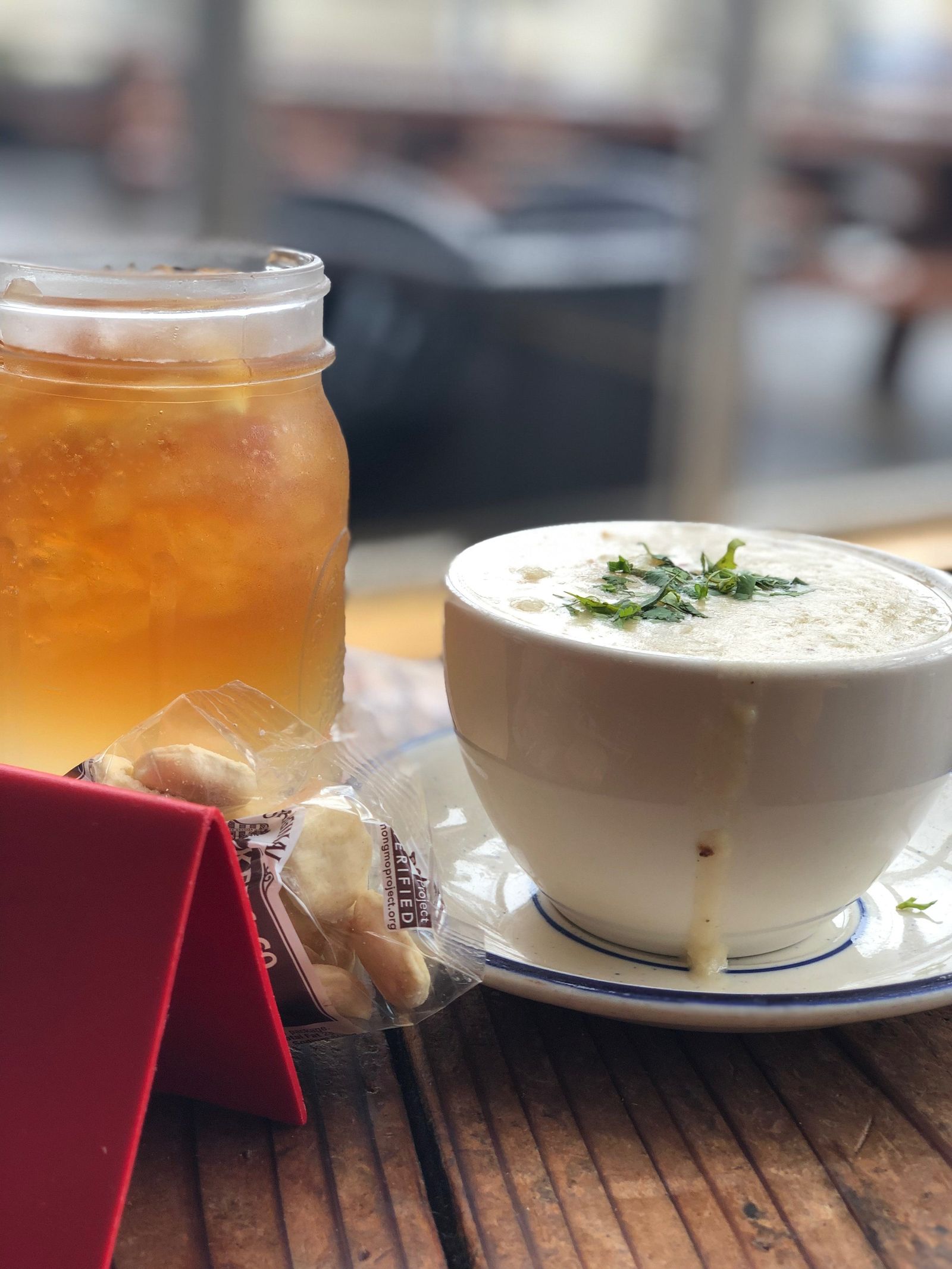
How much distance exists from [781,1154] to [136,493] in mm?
439

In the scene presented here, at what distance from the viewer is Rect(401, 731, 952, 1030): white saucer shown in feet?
1.92

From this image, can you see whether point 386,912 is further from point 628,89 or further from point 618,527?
point 628,89

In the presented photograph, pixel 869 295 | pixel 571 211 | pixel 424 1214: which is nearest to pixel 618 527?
pixel 424 1214

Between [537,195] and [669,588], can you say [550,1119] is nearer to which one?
[669,588]

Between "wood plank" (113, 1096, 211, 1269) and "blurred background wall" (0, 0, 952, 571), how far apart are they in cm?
213

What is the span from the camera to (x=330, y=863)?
0.60 m

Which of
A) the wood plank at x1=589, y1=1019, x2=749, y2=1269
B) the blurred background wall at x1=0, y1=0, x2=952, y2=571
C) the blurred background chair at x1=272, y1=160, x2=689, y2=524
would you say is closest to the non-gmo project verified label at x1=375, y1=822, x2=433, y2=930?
the wood plank at x1=589, y1=1019, x2=749, y2=1269

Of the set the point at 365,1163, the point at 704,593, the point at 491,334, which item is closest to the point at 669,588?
the point at 704,593

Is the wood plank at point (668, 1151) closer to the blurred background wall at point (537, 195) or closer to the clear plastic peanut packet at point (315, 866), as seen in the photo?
the clear plastic peanut packet at point (315, 866)

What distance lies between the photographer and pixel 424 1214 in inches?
20.5

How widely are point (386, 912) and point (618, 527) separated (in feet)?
1.01

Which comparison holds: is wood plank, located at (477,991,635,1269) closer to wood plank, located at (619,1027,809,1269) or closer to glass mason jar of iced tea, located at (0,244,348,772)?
wood plank, located at (619,1027,809,1269)

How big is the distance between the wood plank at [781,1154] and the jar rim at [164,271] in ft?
1.44

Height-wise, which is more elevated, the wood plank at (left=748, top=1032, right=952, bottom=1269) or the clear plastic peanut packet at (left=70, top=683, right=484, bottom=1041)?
the clear plastic peanut packet at (left=70, top=683, right=484, bottom=1041)
